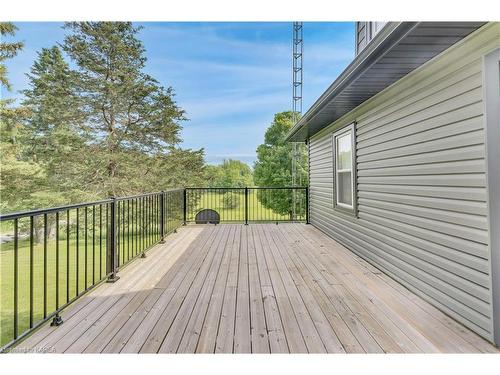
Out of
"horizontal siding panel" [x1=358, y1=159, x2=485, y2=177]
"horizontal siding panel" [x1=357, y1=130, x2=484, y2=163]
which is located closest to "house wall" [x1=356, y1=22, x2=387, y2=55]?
"horizontal siding panel" [x1=357, y1=130, x2=484, y2=163]

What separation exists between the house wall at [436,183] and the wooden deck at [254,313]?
9.2 inches

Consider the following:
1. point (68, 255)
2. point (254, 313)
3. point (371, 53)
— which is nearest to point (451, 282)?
point (254, 313)

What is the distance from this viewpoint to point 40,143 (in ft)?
33.0

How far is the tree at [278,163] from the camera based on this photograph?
603 inches

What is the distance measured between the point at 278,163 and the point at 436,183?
13929mm

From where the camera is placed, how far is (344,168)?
5.08 metres

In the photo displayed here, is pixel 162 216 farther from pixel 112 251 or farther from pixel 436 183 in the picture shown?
pixel 436 183

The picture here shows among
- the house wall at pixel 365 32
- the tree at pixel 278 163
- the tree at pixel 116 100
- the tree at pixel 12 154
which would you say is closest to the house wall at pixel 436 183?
the house wall at pixel 365 32

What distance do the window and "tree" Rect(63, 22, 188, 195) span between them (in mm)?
7700

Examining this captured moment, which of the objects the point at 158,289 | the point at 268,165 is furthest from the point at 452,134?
the point at 268,165

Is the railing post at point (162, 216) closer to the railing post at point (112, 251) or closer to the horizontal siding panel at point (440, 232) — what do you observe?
the railing post at point (112, 251)
